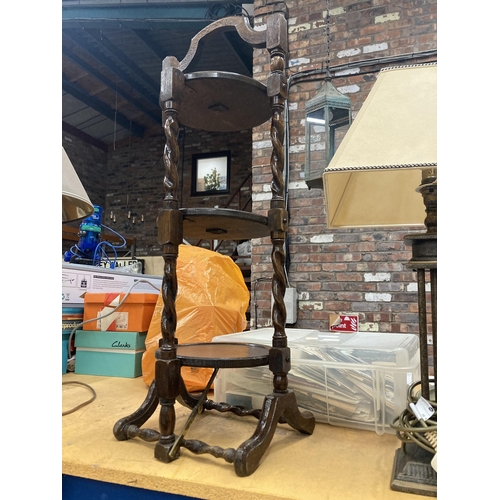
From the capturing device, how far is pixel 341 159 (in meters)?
0.66

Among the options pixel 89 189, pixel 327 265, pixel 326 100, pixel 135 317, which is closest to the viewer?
pixel 135 317

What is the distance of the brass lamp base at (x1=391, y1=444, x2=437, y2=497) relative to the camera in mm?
688

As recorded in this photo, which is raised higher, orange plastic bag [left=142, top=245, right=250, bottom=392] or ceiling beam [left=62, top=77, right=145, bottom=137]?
ceiling beam [left=62, top=77, right=145, bottom=137]

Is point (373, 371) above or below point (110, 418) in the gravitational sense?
above

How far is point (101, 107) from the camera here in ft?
21.4

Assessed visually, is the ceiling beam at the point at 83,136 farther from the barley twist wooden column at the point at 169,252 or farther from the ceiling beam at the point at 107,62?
the barley twist wooden column at the point at 169,252

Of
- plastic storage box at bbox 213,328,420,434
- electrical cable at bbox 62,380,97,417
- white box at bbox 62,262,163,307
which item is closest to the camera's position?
plastic storage box at bbox 213,328,420,434

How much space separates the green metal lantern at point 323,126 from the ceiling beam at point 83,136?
5.54 m

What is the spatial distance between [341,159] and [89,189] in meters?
7.36

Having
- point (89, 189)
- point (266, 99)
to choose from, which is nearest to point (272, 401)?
point (266, 99)

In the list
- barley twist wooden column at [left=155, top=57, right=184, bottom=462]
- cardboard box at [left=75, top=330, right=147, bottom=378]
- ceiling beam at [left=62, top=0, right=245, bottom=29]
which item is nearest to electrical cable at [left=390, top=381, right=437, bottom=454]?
barley twist wooden column at [left=155, top=57, right=184, bottom=462]

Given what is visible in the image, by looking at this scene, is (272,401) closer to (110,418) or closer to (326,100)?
(110,418)

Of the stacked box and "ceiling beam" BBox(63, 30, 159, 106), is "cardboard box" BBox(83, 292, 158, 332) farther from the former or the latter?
"ceiling beam" BBox(63, 30, 159, 106)

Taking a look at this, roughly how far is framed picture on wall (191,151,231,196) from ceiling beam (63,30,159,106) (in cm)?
133
